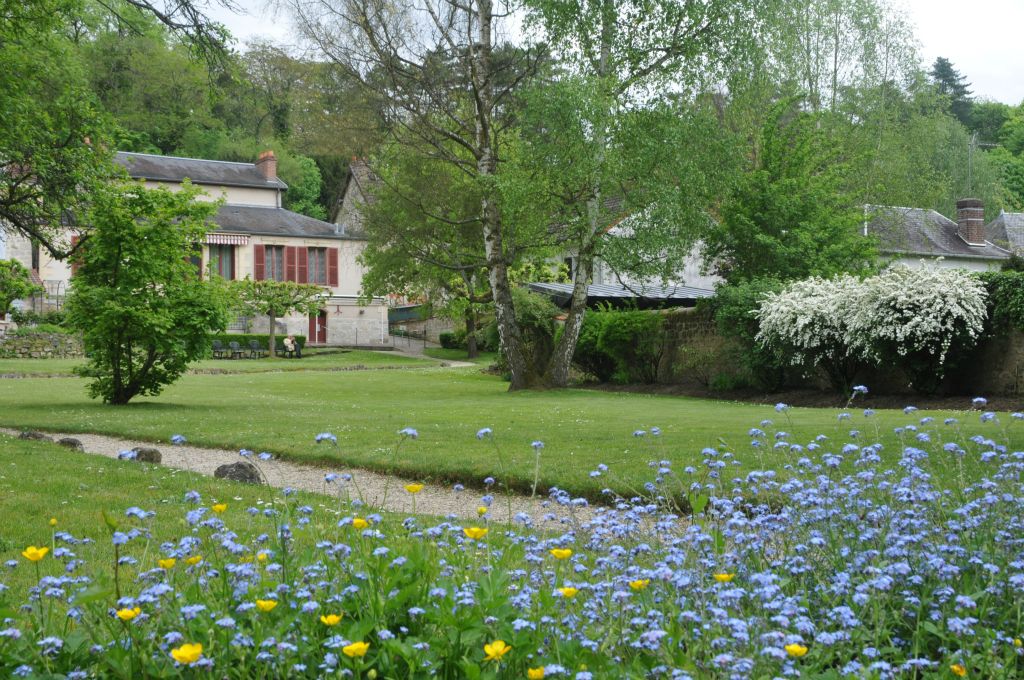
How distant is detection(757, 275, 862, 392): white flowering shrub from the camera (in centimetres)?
1836

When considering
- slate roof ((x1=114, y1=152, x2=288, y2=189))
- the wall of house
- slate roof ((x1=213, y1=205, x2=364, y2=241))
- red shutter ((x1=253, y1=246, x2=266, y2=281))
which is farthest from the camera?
the wall of house

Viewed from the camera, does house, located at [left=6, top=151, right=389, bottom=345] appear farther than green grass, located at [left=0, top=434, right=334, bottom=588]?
Yes

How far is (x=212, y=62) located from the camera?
11.4 m

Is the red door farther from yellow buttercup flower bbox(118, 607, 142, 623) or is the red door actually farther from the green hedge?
yellow buttercup flower bbox(118, 607, 142, 623)

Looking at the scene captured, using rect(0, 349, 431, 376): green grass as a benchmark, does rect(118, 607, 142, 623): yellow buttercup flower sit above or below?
above

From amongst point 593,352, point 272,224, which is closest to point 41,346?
point 272,224

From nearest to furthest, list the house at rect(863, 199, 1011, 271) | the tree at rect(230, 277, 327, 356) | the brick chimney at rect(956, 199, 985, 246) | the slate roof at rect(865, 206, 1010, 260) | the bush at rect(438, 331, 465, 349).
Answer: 1. the tree at rect(230, 277, 327, 356)
2. the slate roof at rect(865, 206, 1010, 260)
3. the house at rect(863, 199, 1011, 271)
4. the brick chimney at rect(956, 199, 985, 246)
5. the bush at rect(438, 331, 465, 349)

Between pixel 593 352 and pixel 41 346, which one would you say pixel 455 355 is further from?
pixel 593 352

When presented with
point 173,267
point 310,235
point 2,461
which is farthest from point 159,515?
point 310,235

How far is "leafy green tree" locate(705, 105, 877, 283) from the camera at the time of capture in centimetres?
2523

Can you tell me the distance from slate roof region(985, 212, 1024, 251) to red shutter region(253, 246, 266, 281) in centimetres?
3483

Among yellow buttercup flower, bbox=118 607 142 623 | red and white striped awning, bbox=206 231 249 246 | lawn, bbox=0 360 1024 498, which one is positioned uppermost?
red and white striped awning, bbox=206 231 249 246

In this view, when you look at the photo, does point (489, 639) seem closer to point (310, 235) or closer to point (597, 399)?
point (597, 399)

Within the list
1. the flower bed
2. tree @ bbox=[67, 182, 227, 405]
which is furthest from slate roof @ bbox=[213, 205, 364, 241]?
the flower bed
